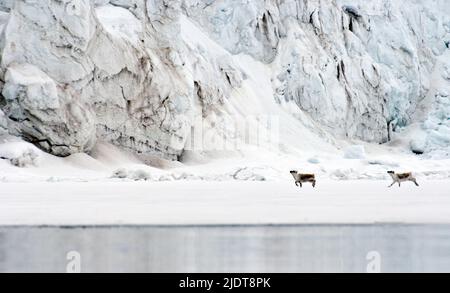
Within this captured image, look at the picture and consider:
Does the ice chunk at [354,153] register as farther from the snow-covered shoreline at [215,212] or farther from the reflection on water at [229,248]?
the reflection on water at [229,248]

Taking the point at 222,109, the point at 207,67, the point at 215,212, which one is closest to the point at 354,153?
the point at 222,109

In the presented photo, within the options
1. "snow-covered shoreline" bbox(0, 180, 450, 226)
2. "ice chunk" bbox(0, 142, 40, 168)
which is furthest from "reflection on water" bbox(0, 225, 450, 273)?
"ice chunk" bbox(0, 142, 40, 168)

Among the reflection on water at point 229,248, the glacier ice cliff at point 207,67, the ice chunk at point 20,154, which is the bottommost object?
the reflection on water at point 229,248

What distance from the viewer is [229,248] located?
15.3 ft

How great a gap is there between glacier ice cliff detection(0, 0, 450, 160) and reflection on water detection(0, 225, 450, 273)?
14.3 m

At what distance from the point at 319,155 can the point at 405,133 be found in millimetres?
12534

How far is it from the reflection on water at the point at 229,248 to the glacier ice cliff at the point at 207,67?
14.3 m

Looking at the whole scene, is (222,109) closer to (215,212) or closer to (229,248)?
(215,212)

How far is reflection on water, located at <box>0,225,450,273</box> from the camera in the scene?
161 inches

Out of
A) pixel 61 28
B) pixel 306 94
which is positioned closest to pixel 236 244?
pixel 61 28

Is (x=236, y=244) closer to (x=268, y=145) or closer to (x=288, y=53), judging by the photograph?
(x=268, y=145)

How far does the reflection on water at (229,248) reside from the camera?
4094 mm

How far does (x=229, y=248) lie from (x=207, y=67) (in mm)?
21910

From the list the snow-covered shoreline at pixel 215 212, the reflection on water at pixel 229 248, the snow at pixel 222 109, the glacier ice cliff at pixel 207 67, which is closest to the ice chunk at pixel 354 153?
the snow at pixel 222 109
